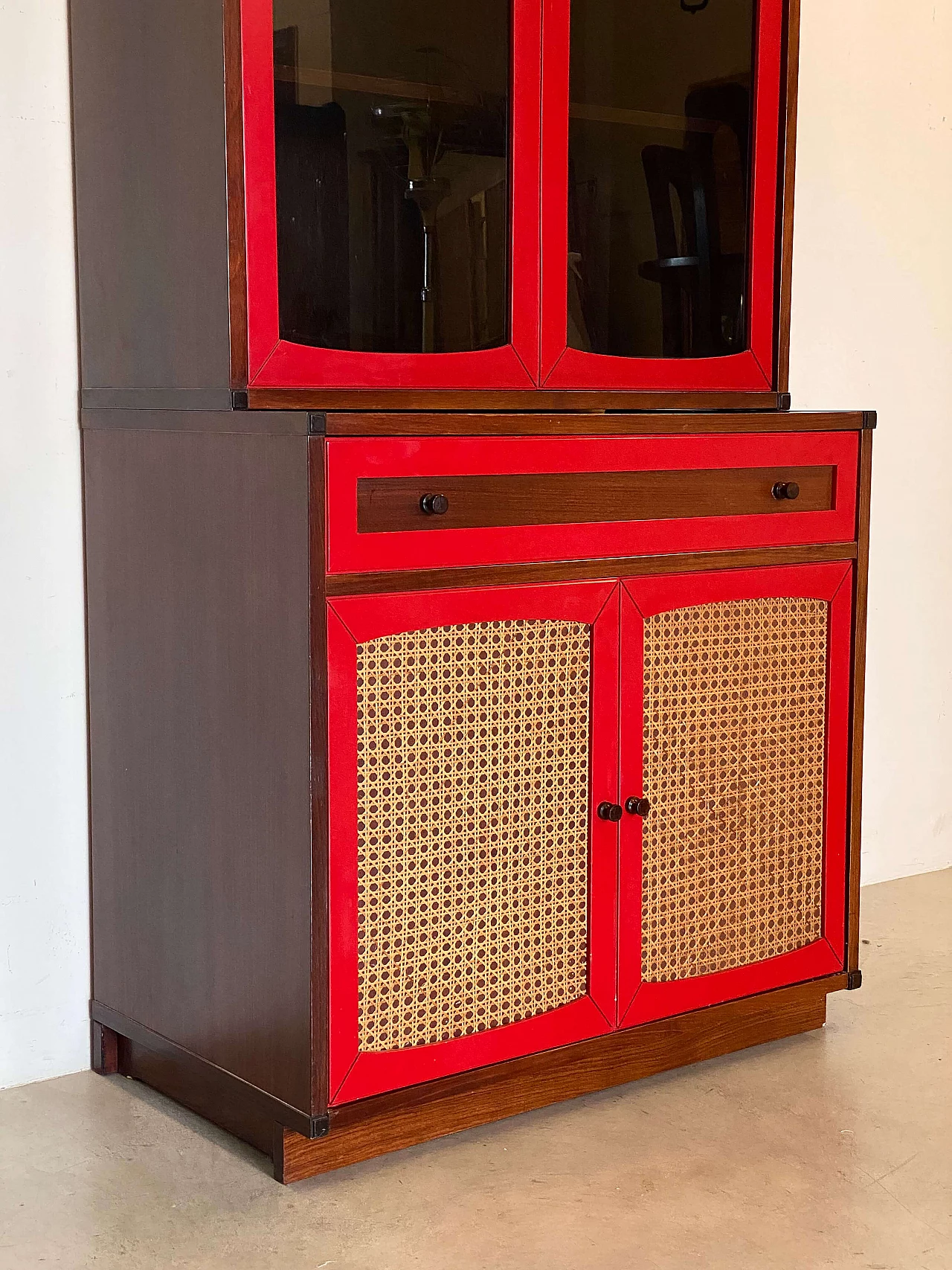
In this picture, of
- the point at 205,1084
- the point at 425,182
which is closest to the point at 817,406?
the point at 425,182

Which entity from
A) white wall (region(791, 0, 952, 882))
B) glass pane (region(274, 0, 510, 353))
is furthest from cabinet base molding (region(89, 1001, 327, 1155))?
white wall (region(791, 0, 952, 882))

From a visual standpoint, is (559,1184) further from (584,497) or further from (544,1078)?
(584,497)

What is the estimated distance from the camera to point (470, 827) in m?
1.97

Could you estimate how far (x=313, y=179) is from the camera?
6.14ft

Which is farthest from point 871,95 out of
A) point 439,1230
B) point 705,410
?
point 439,1230

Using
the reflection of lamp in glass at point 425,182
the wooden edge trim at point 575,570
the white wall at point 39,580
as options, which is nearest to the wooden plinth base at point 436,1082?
the white wall at point 39,580

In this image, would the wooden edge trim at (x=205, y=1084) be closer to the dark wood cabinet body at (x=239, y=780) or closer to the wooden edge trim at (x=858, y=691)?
the dark wood cabinet body at (x=239, y=780)

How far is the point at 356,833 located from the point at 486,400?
60 centimetres

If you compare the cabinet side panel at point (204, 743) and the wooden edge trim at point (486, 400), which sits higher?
the wooden edge trim at point (486, 400)

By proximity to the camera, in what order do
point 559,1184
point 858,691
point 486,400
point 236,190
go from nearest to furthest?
point 236,190 < point 559,1184 < point 486,400 < point 858,691

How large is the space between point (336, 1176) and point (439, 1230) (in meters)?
0.19

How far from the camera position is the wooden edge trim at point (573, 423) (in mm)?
1785

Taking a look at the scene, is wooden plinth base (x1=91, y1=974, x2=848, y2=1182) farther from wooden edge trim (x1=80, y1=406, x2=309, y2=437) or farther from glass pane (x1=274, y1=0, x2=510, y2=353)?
glass pane (x1=274, y1=0, x2=510, y2=353)

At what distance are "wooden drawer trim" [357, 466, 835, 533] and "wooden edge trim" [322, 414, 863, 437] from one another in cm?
6
